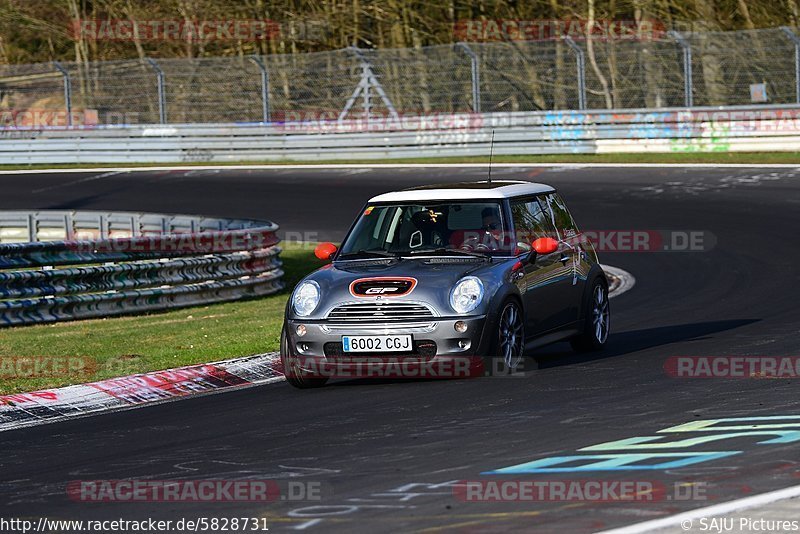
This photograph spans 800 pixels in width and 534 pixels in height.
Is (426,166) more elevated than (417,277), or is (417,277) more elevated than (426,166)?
(417,277)

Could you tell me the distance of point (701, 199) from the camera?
76.4ft

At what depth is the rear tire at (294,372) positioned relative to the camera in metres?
9.80

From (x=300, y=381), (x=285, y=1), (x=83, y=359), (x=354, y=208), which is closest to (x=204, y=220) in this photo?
(x=354, y=208)

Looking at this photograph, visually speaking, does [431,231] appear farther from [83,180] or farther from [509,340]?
[83,180]

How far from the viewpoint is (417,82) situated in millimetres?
33031

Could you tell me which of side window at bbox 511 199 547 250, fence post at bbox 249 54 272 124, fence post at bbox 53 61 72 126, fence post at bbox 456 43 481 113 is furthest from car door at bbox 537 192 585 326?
fence post at bbox 53 61 72 126

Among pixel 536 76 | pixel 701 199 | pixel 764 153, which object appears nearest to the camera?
pixel 701 199

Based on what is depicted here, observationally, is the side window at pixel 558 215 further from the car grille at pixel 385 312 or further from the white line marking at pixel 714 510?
the white line marking at pixel 714 510

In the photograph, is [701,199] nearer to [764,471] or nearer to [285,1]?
[764,471]

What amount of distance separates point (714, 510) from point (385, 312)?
14.3 feet

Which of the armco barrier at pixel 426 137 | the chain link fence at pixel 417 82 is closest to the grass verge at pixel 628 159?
the armco barrier at pixel 426 137

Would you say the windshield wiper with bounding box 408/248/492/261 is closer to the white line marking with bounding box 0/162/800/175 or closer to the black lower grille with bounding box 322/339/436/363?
the black lower grille with bounding box 322/339/436/363

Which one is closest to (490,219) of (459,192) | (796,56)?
(459,192)

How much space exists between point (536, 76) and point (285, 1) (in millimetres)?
13355
